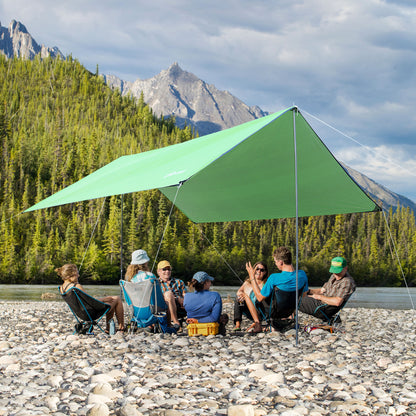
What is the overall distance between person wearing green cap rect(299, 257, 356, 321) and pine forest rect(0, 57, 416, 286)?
4397 centimetres

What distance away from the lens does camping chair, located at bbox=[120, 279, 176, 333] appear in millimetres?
A: 5816

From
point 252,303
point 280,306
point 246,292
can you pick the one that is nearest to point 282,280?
point 280,306

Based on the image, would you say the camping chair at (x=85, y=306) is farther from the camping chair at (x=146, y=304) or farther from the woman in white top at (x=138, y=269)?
the woman in white top at (x=138, y=269)

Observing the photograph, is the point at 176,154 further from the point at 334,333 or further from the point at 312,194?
the point at 334,333

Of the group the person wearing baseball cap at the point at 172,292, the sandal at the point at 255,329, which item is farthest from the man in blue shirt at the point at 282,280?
the person wearing baseball cap at the point at 172,292

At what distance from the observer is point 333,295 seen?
20.8ft

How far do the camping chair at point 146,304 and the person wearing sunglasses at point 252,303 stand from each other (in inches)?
39.2

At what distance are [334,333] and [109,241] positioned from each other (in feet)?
185

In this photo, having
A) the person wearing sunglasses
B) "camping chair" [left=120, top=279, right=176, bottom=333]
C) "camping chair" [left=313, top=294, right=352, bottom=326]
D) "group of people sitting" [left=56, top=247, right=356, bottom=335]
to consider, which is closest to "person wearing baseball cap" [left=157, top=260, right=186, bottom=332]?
"group of people sitting" [left=56, top=247, right=356, bottom=335]

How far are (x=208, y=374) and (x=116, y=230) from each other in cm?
5900

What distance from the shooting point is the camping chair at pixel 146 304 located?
19.1ft

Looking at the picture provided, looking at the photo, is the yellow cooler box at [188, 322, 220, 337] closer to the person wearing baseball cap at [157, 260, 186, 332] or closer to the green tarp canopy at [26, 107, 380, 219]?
the person wearing baseball cap at [157, 260, 186, 332]

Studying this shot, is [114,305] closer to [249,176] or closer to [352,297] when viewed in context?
[249,176]

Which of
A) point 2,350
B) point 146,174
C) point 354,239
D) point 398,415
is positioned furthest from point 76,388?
point 354,239
